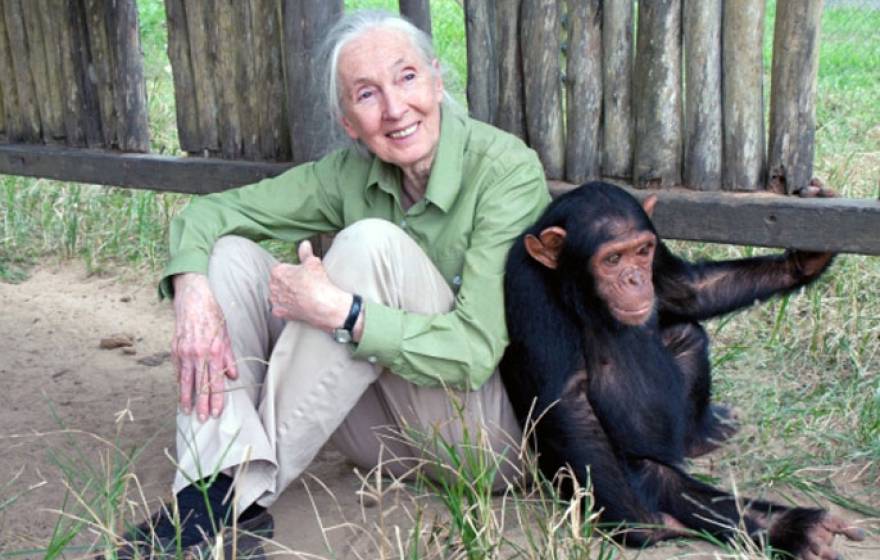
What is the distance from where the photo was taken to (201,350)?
3.11 meters

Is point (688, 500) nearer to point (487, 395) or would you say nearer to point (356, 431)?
point (487, 395)

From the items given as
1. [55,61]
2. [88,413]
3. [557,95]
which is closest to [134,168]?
[55,61]

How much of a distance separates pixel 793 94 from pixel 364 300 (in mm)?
1435

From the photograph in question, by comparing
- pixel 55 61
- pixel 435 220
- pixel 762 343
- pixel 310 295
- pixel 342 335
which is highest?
pixel 55 61

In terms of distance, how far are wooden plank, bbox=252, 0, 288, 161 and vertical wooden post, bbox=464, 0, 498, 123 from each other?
2.46 feet

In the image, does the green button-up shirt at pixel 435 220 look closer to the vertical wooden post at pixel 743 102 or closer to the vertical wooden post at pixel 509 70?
the vertical wooden post at pixel 509 70

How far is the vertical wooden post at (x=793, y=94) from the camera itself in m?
3.31

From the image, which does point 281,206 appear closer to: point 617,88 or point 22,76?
point 617,88

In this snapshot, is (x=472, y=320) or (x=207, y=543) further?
(x=472, y=320)

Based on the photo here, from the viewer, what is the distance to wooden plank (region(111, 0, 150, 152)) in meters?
4.62

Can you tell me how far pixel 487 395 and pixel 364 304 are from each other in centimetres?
52

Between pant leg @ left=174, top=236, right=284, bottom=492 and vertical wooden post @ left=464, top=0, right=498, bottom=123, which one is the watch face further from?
vertical wooden post @ left=464, top=0, right=498, bottom=123

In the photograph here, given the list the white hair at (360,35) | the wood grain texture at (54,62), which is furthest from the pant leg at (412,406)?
the wood grain texture at (54,62)

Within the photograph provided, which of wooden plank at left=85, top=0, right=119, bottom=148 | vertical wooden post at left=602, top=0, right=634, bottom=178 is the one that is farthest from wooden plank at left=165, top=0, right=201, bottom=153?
vertical wooden post at left=602, top=0, right=634, bottom=178
